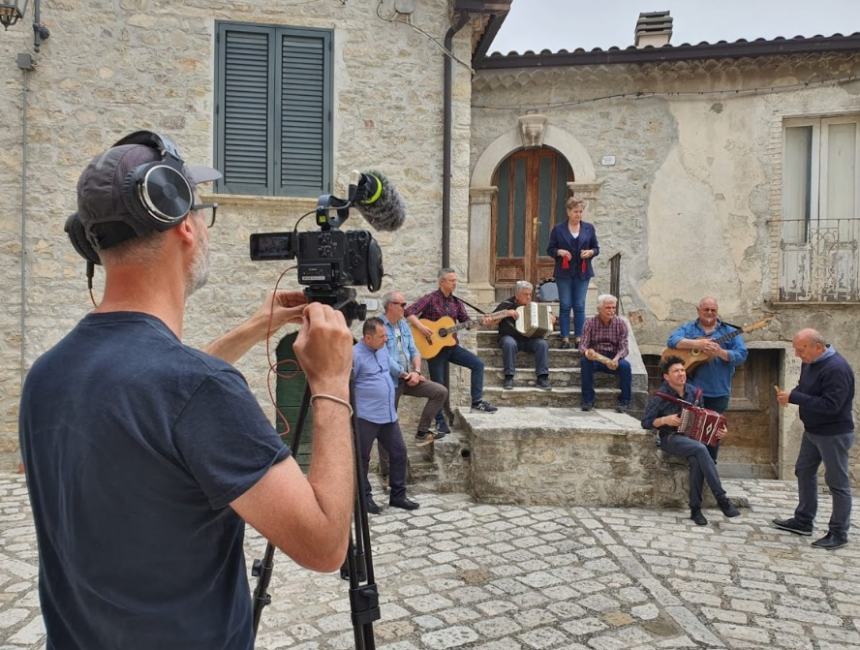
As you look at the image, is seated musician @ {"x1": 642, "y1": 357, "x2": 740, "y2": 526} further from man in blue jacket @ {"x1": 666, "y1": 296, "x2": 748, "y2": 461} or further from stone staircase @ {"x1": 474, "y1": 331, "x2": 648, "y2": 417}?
stone staircase @ {"x1": 474, "y1": 331, "x2": 648, "y2": 417}

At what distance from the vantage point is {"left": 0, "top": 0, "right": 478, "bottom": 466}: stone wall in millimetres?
7605

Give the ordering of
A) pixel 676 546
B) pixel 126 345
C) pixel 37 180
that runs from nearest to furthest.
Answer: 1. pixel 126 345
2. pixel 676 546
3. pixel 37 180

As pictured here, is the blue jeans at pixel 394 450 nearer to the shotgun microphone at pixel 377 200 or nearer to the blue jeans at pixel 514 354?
the blue jeans at pixel 514 354

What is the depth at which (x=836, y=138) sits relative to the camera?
10.8m

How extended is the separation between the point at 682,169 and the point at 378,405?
699 cm

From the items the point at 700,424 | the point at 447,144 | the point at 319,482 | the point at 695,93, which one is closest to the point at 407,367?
the point at 447,144

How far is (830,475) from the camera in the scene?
579 cm

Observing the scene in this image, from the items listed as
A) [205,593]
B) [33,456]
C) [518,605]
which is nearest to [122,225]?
[33,456]

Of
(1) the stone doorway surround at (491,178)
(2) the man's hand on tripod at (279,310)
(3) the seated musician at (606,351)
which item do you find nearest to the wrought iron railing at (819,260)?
(1) the stone doorway surround at (491,178)

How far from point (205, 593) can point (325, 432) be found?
33cm

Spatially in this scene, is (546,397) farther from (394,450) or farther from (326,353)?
(326,353)

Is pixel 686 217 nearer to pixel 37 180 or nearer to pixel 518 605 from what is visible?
pixel 518 605

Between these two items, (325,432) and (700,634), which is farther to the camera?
(700,634)

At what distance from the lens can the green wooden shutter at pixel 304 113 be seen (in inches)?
314
